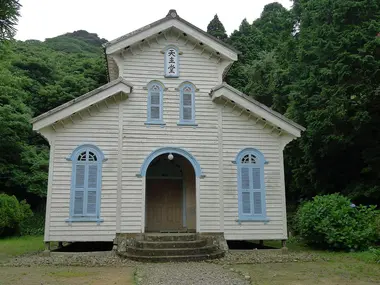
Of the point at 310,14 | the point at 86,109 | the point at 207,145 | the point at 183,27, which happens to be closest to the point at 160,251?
the point at 207,145

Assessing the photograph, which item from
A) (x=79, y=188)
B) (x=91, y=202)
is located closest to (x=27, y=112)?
(x=79, y=188)

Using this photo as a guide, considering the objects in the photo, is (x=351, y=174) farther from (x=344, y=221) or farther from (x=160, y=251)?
(x=160, y=251)

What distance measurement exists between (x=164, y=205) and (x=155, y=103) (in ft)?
13.2

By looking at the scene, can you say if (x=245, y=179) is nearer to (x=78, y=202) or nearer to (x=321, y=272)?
(x=321, y=272)

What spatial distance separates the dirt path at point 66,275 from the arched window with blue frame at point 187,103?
5467 millimetres

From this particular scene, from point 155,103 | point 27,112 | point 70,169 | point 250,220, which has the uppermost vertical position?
point 27,112

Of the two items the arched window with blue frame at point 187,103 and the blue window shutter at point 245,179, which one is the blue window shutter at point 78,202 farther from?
the blue window shutter at point 245,179

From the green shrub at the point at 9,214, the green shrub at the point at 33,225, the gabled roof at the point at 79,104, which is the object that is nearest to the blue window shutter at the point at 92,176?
the gabled roof at the point at 79,104

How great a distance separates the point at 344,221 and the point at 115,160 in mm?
7883

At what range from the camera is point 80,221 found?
1194 centimetres

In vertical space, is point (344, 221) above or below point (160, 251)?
above

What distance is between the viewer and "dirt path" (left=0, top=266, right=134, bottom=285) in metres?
8.00

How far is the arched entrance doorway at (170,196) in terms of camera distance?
14.4m

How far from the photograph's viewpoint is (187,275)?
8562mm
